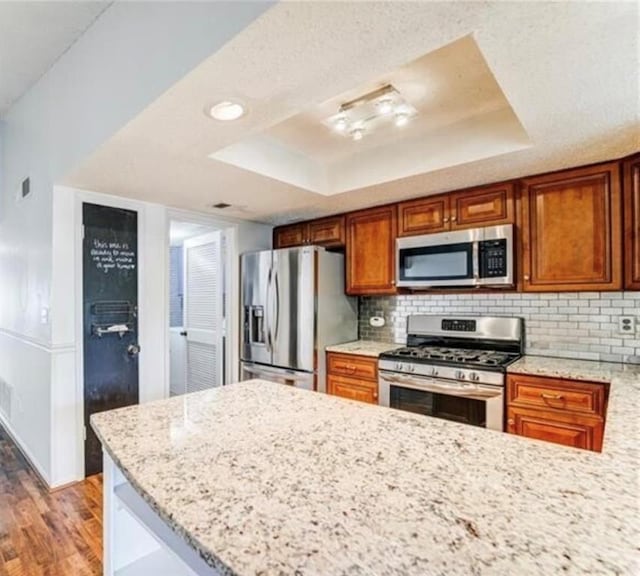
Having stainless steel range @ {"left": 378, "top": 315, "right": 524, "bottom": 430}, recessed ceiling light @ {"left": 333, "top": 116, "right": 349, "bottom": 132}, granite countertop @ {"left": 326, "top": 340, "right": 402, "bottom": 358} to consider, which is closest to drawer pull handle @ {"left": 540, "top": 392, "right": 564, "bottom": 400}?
stainless steel range @ {"left": 378, "top": 315, "right": 524, "bottom": 430}

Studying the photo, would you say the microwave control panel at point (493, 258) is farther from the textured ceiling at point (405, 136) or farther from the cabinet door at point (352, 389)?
the cabinet door at point (352, 389)

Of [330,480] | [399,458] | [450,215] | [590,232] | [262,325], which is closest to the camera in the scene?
[330,480]

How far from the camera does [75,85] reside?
6.92 ft

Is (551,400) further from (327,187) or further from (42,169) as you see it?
(42,169)

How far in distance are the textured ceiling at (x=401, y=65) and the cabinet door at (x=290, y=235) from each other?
1437 mm

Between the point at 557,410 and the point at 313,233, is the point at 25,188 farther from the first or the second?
the point at 557,410

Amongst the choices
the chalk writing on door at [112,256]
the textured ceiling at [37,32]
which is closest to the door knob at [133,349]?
the chalk writing on door at [112,256]

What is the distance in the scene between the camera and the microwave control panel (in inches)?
98.7

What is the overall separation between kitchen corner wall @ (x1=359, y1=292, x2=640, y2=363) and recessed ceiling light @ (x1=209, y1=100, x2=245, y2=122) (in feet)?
7.32

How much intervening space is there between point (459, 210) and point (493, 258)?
44cm

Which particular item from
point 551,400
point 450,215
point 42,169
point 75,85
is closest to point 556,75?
point 450,215

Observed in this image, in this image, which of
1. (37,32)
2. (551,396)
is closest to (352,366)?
(551,396)

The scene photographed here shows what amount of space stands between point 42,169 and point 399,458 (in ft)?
9.71

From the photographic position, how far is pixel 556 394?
2.11 metres
